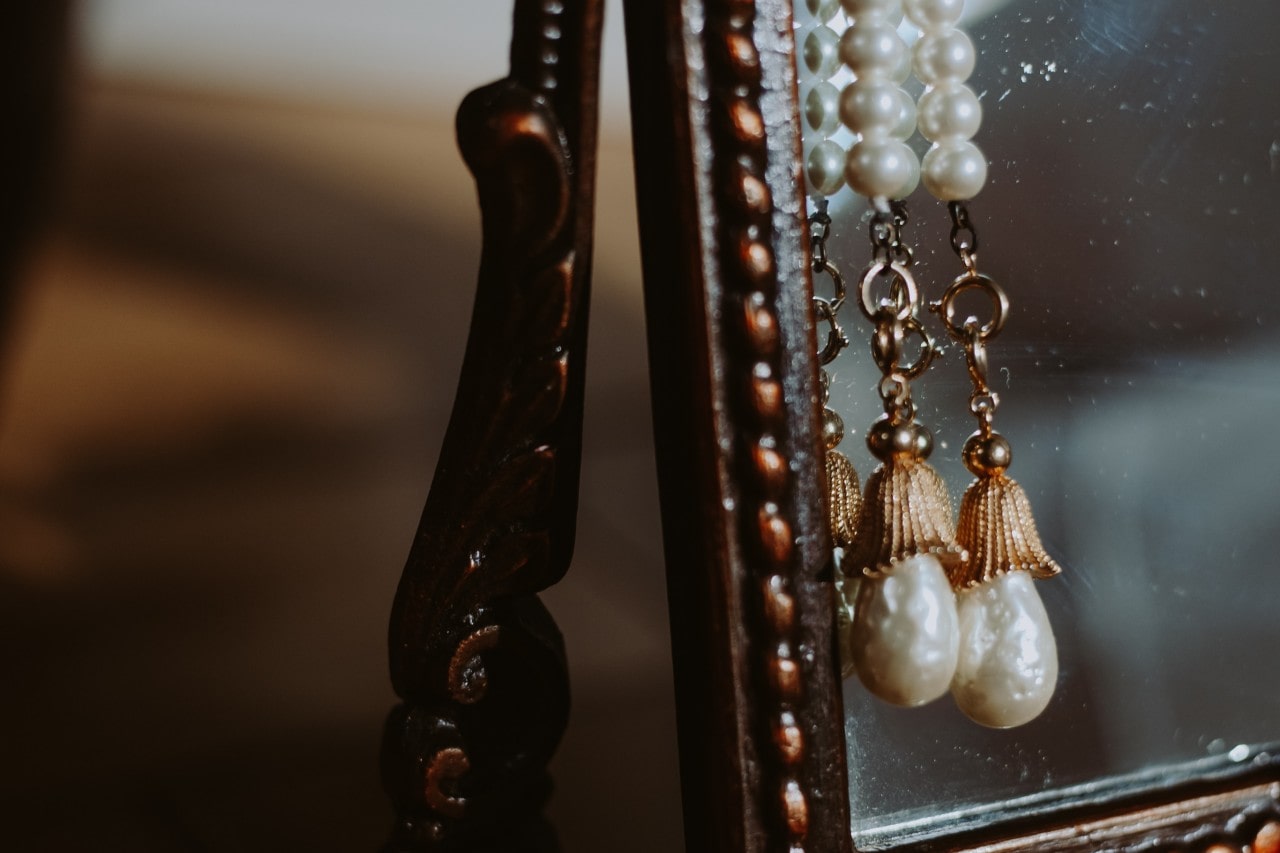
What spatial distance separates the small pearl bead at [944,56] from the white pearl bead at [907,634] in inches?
6.7

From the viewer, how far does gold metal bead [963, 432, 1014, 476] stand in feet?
1.17

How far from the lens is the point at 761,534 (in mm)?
325

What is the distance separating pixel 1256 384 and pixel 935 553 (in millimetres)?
229

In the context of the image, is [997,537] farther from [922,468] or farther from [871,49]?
[871,49]

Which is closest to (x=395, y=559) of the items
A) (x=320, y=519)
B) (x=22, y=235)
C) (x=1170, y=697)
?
(x=320, y=519)

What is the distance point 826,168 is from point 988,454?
0.12 meters

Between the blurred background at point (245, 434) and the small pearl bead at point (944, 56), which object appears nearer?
the small pearl bead at point (944, 56)

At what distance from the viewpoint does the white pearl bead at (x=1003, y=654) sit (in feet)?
1.14

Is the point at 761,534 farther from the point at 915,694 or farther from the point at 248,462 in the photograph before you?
the point at 248,462

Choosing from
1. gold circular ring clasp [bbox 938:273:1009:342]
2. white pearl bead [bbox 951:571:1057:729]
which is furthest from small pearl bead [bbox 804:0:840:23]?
white pearl bead [bbox 951:571:1057:729]

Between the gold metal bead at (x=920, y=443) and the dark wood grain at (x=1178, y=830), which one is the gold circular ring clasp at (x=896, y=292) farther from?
the dark wood grain at (x=1178, y=830)

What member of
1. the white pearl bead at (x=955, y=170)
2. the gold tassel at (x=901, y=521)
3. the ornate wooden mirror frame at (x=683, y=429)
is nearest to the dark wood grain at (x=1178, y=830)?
the ornate wooden mirror frame at (x=683, y=429)

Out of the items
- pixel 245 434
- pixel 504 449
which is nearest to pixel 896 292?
pixel 504 449

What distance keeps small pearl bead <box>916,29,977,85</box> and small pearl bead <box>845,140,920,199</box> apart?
0.12 feet
